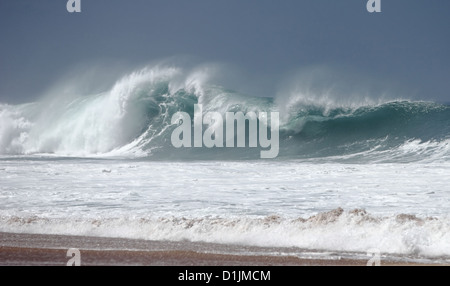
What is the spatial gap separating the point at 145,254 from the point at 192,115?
789 inches

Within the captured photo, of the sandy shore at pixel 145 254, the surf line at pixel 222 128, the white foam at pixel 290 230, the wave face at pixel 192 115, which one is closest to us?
the sandy shore at pixel 145 254

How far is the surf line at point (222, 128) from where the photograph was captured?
77.7 ft

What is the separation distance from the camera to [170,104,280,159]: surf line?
23672mm

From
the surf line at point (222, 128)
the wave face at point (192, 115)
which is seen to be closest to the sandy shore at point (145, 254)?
the wave face at point (192, 115)

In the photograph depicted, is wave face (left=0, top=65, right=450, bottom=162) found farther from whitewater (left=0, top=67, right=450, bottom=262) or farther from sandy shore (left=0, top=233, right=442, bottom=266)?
sandy shore (left=0, top=233, right=442, bottom=266)

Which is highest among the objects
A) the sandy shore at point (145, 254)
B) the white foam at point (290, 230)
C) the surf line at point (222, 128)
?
the surf line at point (222, 128)

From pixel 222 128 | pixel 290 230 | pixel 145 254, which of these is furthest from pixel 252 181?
pixel 222 128

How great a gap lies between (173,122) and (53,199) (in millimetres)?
16500

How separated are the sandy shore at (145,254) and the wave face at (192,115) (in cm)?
1213

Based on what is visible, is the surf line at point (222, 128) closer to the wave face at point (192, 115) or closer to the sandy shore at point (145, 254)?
the wave face at point (192, 115)

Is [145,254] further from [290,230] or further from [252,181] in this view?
[252,181]

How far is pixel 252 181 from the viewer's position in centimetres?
1159
